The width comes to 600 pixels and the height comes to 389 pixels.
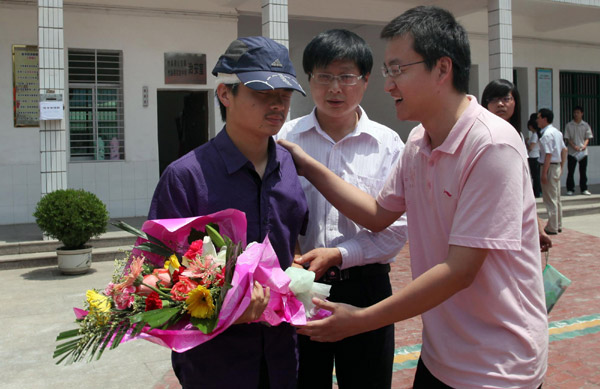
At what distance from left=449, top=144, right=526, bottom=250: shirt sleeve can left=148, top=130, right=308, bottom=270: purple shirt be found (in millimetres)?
692

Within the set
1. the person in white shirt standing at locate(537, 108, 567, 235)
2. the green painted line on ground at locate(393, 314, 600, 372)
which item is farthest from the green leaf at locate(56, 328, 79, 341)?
the person in white shirt standing at locate(537, 108, 567, 235)

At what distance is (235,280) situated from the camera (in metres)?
1.77

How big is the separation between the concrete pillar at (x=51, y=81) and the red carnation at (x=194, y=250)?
7.51 metres

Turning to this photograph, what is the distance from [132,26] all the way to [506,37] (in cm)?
710

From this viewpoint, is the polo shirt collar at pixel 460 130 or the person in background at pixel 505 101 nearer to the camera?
the polo shirt collar at pixel 460 130

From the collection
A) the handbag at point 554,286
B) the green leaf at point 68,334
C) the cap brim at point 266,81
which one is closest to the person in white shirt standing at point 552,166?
the handbag at point 554,286

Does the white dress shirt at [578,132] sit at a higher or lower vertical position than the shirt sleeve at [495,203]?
higher

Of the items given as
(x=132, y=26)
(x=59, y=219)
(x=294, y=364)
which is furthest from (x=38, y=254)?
(x=294, y=364)

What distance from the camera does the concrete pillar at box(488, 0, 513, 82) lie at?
11719 mm

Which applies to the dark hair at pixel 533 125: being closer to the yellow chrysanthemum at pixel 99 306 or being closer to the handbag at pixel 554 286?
the handbag at pixel 554 286

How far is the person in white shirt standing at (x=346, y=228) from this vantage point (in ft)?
8.47

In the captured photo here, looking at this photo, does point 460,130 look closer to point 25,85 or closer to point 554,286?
point 554,286

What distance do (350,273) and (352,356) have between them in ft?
1.16

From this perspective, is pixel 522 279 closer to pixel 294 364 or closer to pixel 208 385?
pixel 294 364
